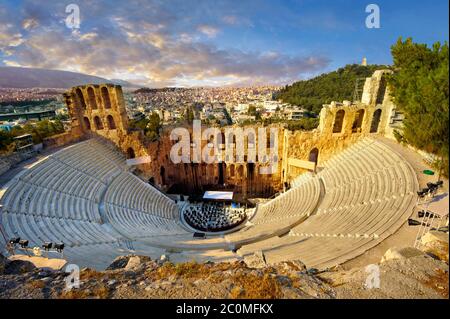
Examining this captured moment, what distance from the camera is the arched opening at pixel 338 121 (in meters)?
18.5

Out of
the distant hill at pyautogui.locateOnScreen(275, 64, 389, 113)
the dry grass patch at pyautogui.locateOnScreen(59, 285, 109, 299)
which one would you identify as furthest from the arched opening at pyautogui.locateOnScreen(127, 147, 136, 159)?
the distant hill at pyautogui.locateOnScreen(275, 64, 389, 113)

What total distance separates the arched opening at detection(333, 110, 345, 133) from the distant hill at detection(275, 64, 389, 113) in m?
36.3

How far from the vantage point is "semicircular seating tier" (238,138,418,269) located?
7922mm

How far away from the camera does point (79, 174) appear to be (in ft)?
48.2

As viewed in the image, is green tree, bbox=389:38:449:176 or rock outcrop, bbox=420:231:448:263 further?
green tree, bbox=389:38:449:176

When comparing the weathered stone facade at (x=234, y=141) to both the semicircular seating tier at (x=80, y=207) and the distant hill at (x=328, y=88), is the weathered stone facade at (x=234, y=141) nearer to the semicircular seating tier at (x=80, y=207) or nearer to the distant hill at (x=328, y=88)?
the semicircular seating tier at (x=80, y=207)

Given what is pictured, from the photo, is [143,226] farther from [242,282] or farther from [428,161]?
[428,161]

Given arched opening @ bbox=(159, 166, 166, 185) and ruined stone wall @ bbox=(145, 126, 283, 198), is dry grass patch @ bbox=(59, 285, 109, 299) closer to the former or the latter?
ruined stone wall @ bbox=(145, 126, 283, 198)

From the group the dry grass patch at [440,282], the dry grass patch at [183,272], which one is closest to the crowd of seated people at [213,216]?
the dry grass patch at [183,272]

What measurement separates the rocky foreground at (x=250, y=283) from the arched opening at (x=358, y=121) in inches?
601

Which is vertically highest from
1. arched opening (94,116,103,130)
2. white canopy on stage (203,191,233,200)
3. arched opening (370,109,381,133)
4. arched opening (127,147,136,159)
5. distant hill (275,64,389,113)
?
distant hill (275,64,389,113)

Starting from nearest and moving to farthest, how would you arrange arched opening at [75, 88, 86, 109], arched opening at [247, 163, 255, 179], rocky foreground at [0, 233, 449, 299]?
rocky foreground at [0, 233, 449, 299], arched opening at [75, 88, 86, 109], arched opening at [247, 163, 255, 179]

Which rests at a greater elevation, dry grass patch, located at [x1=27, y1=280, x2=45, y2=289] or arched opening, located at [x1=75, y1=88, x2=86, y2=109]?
arched opening, located at [x1=75, y1=88, x2=86, y2=109]

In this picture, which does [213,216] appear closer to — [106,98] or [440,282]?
[106,98]
